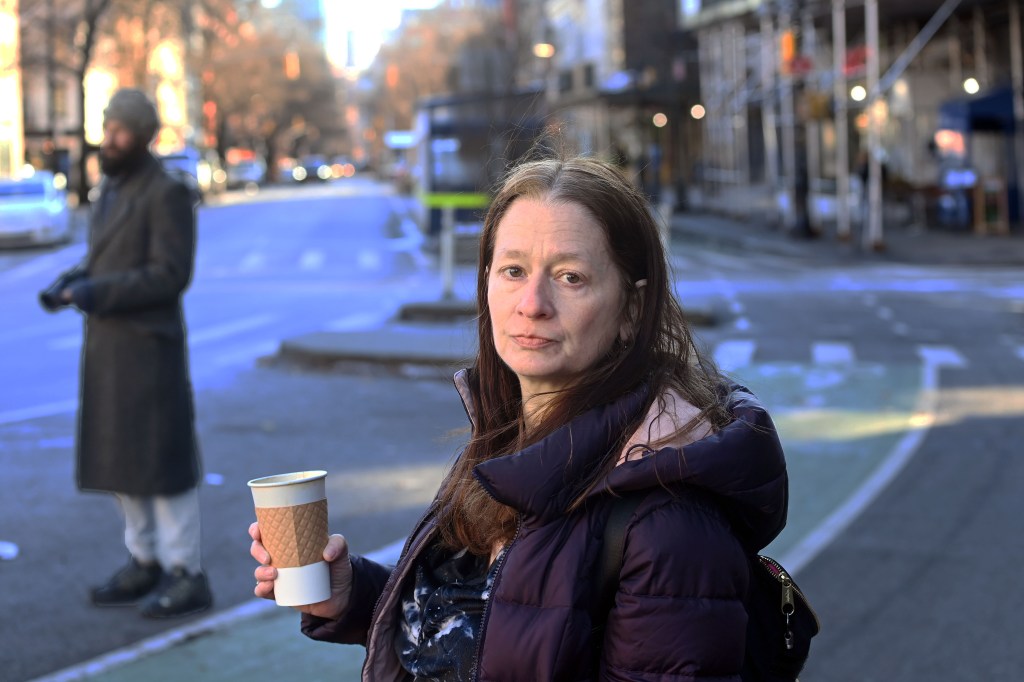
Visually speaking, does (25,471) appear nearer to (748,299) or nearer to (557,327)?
(557,327)

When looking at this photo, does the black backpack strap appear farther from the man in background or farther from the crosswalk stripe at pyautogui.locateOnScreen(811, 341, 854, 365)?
the crosswalk stripe at pyautogui.locateOnScreen(811, 341, 854, 365)

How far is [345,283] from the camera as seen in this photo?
82.2 feet

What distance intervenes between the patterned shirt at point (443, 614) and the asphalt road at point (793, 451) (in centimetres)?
48

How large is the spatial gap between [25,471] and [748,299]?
506 inches

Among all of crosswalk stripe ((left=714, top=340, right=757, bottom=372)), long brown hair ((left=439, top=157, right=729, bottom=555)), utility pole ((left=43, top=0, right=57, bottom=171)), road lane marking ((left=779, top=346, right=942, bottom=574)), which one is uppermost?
utility pole ((left=43, top=0, right=57, bottom=171))

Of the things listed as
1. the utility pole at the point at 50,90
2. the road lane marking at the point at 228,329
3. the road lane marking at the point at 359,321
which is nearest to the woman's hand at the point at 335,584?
the road lane marking at the point at 228,329

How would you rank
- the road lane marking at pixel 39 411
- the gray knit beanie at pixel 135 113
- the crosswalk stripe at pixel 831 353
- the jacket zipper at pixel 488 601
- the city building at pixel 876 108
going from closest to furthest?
the jacket zipper at pixel 488 601, the gray knit beanie at pixel 135 113, the road lane marking at pixel 39 411, the crosswalk stripe at pixel 831 353, the city building at pixel 876 108

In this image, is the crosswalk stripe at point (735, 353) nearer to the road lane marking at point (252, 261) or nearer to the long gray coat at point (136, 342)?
the long gray coat at point (136, 342)

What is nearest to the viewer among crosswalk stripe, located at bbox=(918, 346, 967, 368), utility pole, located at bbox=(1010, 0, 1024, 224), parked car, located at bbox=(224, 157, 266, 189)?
crosswalk stripe, located at bbox=(918, 346, 967, 368)

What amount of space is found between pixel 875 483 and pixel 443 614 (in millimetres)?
6532

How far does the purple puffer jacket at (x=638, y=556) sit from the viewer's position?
1.91 metres

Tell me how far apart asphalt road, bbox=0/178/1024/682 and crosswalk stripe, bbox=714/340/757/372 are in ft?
0.18

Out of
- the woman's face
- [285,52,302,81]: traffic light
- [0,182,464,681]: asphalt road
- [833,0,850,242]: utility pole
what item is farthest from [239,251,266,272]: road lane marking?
[285,52,302,81]: traffic light

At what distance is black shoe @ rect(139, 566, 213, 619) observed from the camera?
5.71 meters
